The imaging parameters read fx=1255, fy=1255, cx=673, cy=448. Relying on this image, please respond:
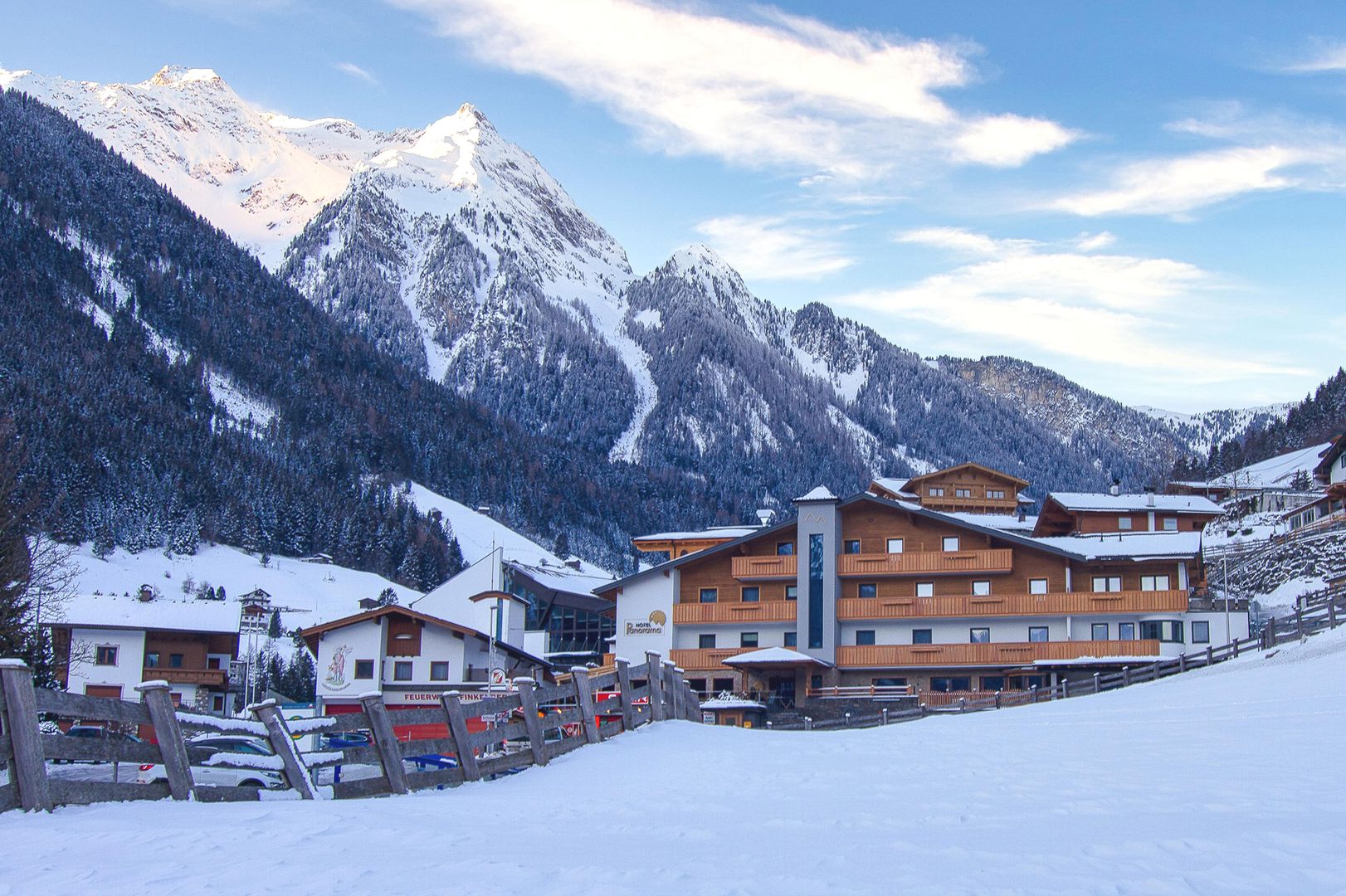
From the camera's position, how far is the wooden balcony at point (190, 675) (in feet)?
252

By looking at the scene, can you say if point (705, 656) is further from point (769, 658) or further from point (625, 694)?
point (625, 694)

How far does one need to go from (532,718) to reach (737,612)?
131 ft

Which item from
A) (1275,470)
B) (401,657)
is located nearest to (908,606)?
(401,657)

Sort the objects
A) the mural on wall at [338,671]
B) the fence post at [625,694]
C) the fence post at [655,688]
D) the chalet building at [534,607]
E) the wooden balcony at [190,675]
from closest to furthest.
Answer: the fence post at [625,694]
the fence post at [655,688]
the mural on wall at [338,671]
the chalet building at [534,607]
the wooden balcony at [190,675]

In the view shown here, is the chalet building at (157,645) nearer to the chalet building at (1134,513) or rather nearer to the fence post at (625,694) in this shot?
the chalet building at (1134,513)

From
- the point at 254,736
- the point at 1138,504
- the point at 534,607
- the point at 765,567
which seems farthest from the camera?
the point at 534,607

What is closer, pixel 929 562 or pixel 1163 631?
pixel 1163 631

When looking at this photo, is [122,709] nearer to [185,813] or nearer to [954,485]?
[185,813]

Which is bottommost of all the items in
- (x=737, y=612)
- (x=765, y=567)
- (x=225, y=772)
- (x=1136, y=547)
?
(x=225, y=772)

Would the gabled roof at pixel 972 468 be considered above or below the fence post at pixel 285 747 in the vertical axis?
above

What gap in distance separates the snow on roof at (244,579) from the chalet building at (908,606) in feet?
167

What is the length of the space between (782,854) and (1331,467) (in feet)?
298

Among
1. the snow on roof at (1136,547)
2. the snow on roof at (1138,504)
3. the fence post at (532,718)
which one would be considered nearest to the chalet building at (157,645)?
the snow on roof at (1136,547)

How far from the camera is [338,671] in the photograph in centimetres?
5744
